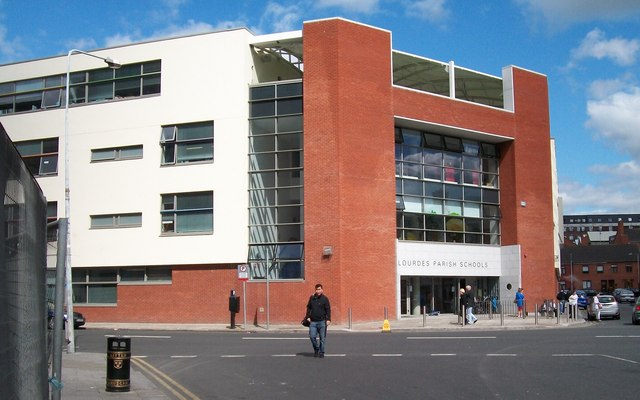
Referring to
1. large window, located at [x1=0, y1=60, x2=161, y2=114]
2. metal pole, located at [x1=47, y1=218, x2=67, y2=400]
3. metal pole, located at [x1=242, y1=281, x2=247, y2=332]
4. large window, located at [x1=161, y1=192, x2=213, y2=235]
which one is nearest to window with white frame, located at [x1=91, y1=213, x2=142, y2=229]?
large window, located at [x1=161, y1=192, x2=213, y2=235]

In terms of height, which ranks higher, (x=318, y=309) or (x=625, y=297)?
(x=318, y=309)

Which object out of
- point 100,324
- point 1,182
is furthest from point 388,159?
point 1,182

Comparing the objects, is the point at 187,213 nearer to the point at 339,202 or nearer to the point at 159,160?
the point at 159,160

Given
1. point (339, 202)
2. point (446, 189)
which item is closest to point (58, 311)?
point (339, 202)

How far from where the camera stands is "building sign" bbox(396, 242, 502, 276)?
115 ft

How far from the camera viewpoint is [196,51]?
34750 mm

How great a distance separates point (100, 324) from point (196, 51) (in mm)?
14424

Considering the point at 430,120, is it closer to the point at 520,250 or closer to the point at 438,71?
the point at 438,71

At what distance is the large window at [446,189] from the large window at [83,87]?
1333cm

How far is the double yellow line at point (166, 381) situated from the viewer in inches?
454

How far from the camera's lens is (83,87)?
1485 inches

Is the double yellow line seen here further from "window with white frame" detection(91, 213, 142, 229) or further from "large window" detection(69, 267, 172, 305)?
"window with white frame" detection(91, 213, 142, 229)

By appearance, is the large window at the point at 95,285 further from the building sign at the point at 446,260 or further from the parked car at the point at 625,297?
the parked car at the point at 625,297

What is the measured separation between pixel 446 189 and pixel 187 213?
14299mm
